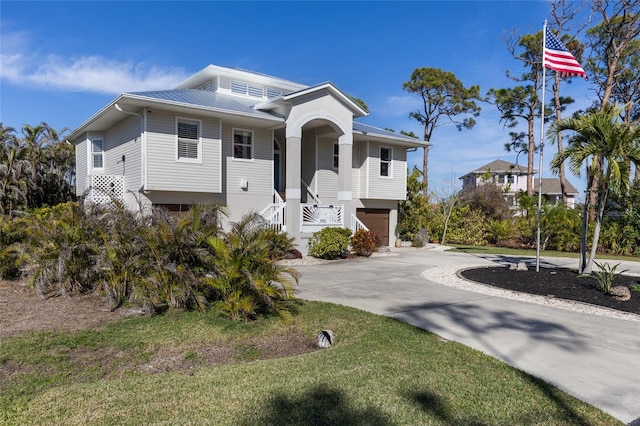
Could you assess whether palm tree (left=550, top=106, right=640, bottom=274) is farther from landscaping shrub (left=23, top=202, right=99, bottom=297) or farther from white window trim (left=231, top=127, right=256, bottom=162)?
landscaping shrub (left=23, top=202, right=99, bottom=297)

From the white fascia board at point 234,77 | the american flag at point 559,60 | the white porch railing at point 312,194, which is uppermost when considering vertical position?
the white fascia board at point 234,77

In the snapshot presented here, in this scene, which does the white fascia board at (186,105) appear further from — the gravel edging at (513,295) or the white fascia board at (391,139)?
the gravel edging at (513,295)

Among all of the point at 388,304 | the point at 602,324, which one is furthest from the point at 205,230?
the point at 602,324

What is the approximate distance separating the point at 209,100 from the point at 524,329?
1327 cm

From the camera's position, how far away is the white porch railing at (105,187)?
1430 cm

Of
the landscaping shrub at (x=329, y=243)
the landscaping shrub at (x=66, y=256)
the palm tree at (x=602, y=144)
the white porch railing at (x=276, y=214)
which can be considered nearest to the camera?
the landscaping shrub at (x=66, y=256)

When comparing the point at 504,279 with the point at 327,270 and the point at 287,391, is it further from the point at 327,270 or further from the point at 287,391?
the point at 287,391

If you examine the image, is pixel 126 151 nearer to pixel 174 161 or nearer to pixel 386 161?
pixel 174 161

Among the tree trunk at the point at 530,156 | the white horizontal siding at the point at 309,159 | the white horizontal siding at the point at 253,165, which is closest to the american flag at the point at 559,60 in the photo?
the white horizontal siding at the point at 253,165

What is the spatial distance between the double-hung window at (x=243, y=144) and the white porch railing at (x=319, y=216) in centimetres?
309

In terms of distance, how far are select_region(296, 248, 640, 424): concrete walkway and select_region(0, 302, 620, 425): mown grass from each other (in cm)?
40

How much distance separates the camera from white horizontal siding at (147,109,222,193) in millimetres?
13492

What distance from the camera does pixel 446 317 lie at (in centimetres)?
673

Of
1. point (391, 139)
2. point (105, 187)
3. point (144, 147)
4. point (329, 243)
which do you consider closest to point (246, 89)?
point (144, 147)
